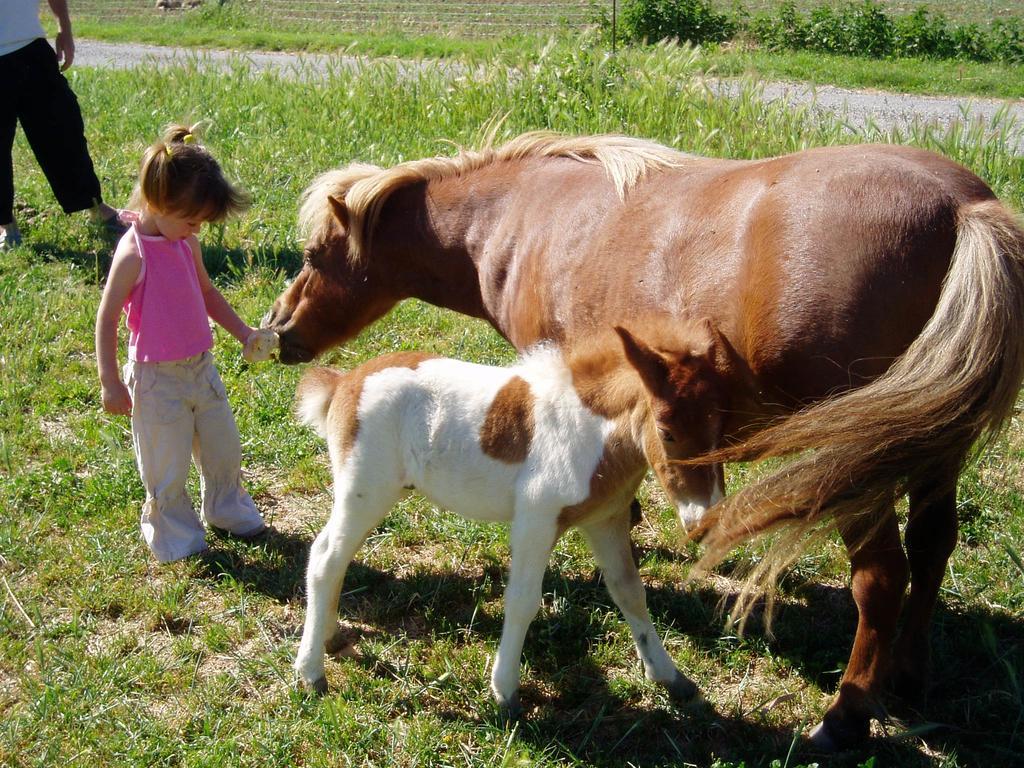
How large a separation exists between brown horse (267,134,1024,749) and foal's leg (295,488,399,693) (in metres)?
0.97

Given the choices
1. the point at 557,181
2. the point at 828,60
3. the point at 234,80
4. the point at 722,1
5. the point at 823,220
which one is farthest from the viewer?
the point at 722,1

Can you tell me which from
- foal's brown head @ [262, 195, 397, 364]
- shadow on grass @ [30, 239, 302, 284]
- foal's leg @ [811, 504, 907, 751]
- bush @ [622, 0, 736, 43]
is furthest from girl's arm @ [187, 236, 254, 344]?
bush @ [622, 0, 736, 43]

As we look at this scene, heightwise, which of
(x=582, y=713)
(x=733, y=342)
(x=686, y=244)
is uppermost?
(x=686, y=244)

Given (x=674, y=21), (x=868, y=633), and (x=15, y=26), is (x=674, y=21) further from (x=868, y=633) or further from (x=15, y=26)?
(x=868, y=633)

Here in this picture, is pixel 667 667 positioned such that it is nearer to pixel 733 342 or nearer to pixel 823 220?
pixel 733 342

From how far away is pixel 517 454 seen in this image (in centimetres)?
309

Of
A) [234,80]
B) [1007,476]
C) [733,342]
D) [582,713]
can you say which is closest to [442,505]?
[582,713]

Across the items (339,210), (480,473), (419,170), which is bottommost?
(480,473)

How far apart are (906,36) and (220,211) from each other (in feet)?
48.9

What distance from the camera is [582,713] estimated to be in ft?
10.7

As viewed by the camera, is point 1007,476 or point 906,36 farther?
point 906,36

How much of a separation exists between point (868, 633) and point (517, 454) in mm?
1250

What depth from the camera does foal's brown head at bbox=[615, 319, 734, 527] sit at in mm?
2771

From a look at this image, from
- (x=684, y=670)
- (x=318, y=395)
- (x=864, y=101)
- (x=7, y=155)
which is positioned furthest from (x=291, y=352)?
(x=864, y=101)
